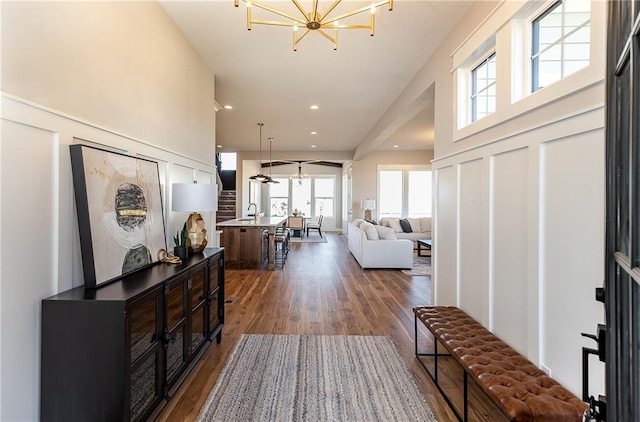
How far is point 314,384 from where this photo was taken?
225cm

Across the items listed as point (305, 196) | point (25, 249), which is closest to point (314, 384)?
point (25, 249)

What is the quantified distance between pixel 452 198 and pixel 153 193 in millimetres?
2587

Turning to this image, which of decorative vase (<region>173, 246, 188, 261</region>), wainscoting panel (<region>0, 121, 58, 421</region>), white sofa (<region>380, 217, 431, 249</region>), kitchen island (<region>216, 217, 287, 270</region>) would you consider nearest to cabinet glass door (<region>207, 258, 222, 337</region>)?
decorative vase (<region>173, 246, 188, 261</region>)

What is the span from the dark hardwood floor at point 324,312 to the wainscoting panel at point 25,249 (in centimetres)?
81

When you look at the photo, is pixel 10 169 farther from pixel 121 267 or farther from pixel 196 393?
pixel 196 393

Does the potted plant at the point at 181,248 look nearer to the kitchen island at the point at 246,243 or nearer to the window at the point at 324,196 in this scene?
the kitchen island at the point at 246,243

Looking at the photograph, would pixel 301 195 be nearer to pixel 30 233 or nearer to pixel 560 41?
pixel 560 41

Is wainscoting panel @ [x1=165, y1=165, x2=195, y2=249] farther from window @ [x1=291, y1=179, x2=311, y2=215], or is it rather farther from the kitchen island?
window @ [x1=291, y1=179, x2=311, y2=215]

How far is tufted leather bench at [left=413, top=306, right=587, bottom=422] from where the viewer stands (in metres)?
1.34

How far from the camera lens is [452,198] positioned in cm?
289

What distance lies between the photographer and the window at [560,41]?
1.60m

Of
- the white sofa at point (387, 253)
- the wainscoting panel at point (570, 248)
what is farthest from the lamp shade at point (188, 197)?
the white sofa at point (387, 253)

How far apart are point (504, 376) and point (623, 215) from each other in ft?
4.03

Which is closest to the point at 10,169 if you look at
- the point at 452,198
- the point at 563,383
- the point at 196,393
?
the point at 196,393
